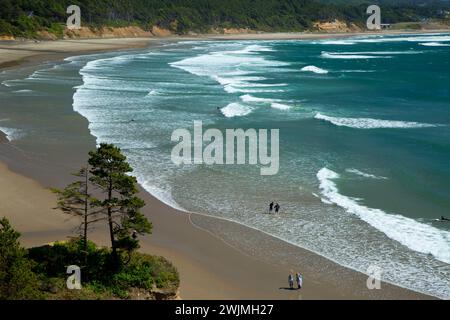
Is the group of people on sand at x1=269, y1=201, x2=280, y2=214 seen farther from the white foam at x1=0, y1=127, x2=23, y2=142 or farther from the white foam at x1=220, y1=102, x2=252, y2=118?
the white foam at x1=220, y1=102, x2=252, y2=118

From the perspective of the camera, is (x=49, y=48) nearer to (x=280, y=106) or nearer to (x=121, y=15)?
(x=121, y=15)

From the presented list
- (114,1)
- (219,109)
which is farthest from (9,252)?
(114,1)

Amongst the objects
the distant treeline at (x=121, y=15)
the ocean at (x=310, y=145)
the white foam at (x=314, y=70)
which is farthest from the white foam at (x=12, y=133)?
the distant treeline at (x=121, y=15)

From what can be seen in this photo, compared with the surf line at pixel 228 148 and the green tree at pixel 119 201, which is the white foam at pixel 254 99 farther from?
the green tree at pixel 119 201

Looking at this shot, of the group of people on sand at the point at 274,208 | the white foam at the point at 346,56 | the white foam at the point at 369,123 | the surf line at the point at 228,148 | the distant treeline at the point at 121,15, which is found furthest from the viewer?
the distant treeline at the point at 121,15
